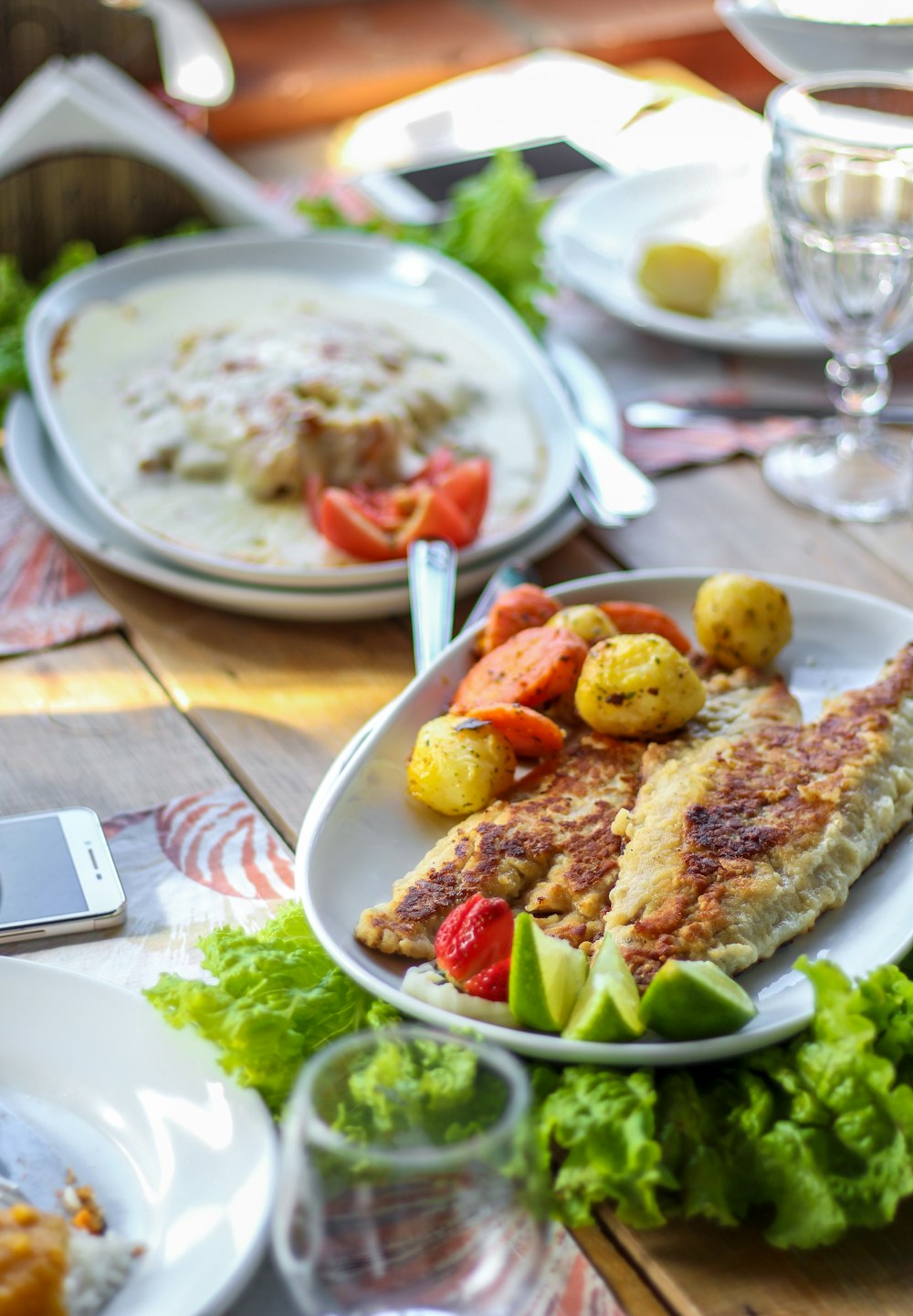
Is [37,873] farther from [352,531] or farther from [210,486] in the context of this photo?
[210,486]

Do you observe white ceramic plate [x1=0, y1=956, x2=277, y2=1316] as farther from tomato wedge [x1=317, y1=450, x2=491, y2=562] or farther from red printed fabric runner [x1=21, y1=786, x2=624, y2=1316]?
tomato wedge [x1=317, y1=450, x2=491, y2=562]

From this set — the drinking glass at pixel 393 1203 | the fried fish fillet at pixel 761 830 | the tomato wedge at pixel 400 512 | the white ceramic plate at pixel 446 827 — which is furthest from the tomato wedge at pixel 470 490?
the drinking glass at pixel 393 1203

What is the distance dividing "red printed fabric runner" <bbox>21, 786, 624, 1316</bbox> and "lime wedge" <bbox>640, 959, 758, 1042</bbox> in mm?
462

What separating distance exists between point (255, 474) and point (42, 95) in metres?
1.18

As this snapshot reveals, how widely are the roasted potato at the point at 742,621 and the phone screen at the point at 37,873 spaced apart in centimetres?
77

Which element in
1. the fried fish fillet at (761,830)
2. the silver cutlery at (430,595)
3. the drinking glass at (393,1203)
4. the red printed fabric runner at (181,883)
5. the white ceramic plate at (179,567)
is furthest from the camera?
the white ceramic plate at (179,567)

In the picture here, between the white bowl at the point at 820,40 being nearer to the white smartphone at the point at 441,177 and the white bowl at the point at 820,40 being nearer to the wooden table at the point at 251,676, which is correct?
the white smartphone at the point at 441,177

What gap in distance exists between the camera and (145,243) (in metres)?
2.88

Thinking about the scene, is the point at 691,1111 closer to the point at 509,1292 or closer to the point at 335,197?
the point at 509,1292

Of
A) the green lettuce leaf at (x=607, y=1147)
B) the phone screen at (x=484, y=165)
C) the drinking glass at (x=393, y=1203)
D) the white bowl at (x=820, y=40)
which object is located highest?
the white bowl at (x=820, y=40)

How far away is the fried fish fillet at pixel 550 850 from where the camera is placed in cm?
127

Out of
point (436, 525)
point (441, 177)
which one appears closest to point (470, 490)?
point (436, 525)

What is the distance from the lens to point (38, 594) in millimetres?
2014

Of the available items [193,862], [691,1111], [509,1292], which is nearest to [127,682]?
[193,862]
